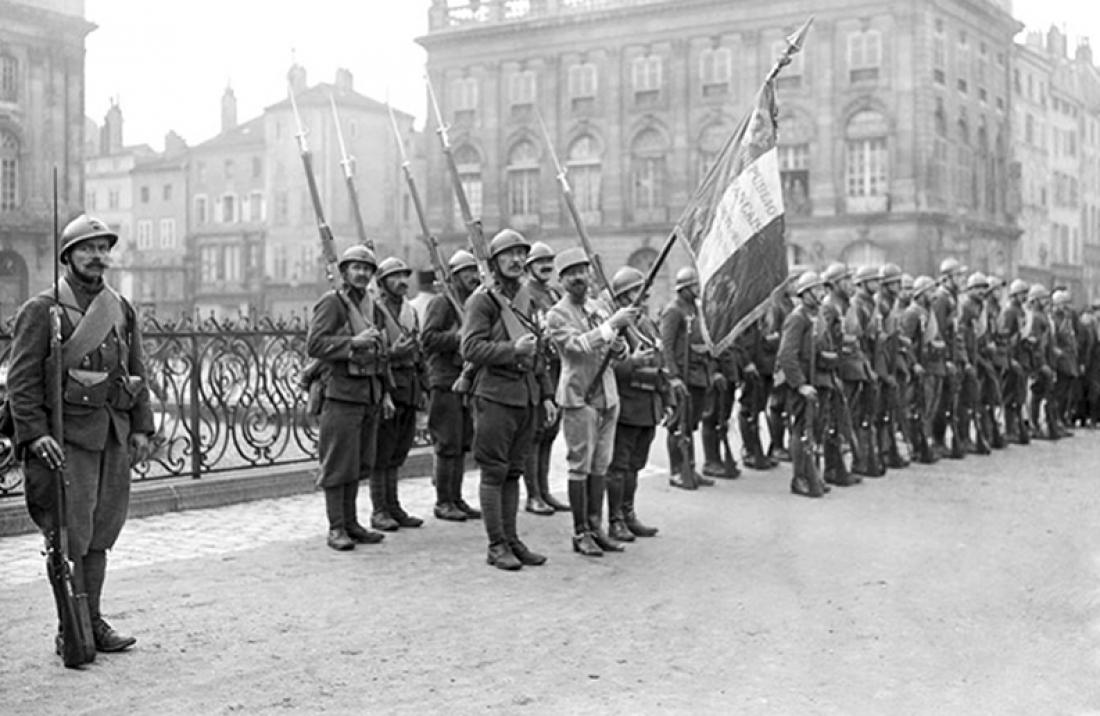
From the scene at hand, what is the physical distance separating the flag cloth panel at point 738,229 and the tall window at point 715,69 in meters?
42.1

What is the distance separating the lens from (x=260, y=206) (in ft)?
253

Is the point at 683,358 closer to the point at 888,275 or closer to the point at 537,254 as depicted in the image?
the point at 888,275

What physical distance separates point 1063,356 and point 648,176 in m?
33.6

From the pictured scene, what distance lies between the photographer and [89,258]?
691 centimetres

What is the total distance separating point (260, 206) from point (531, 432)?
230 ft

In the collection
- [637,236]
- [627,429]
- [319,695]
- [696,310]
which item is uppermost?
[637,236]

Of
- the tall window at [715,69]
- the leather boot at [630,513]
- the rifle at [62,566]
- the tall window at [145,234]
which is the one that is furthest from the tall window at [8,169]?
the rifle at [62,566]

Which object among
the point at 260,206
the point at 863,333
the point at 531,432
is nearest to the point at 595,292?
the point at 531,432

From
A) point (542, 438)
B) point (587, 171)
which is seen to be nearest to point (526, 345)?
point (542, 438)

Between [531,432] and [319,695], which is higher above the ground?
[531,432]

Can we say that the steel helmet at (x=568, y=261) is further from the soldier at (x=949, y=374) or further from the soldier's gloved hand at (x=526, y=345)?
the soldier at (x=949, y=374)

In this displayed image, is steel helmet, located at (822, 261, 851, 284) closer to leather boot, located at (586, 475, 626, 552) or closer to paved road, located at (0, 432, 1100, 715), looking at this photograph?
paved road, located at (0, 432, 1100, 715)

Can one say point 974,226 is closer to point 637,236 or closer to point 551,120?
point 637,236

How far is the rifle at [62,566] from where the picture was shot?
6543 millimetres
